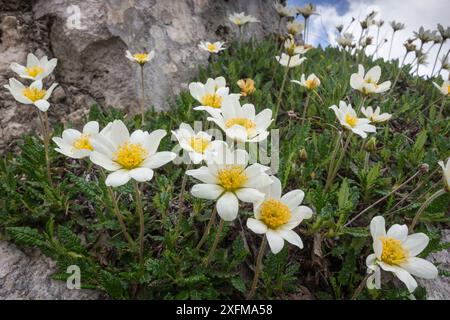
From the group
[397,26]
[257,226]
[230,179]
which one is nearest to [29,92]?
[230,179]

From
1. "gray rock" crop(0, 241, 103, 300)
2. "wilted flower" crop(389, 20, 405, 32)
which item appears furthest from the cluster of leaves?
"wilted flower" crop(389, 20, 405, 32)

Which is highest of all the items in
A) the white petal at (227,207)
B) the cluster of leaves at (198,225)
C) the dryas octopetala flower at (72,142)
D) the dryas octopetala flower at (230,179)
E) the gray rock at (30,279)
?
the dryas octopetala flower at (230,179)

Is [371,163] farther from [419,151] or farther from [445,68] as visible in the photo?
[445,68]

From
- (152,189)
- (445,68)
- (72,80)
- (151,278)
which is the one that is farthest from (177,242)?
(445,68)

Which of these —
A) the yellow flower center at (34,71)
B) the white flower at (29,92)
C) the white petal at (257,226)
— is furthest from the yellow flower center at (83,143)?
the yellow flower center at (34,71)

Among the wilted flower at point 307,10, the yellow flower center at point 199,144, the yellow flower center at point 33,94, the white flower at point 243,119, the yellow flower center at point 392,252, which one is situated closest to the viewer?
the yellow flower center at point 392,252

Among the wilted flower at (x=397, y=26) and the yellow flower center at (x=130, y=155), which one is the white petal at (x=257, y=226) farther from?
the wilted flower at (x=397, y=26)
